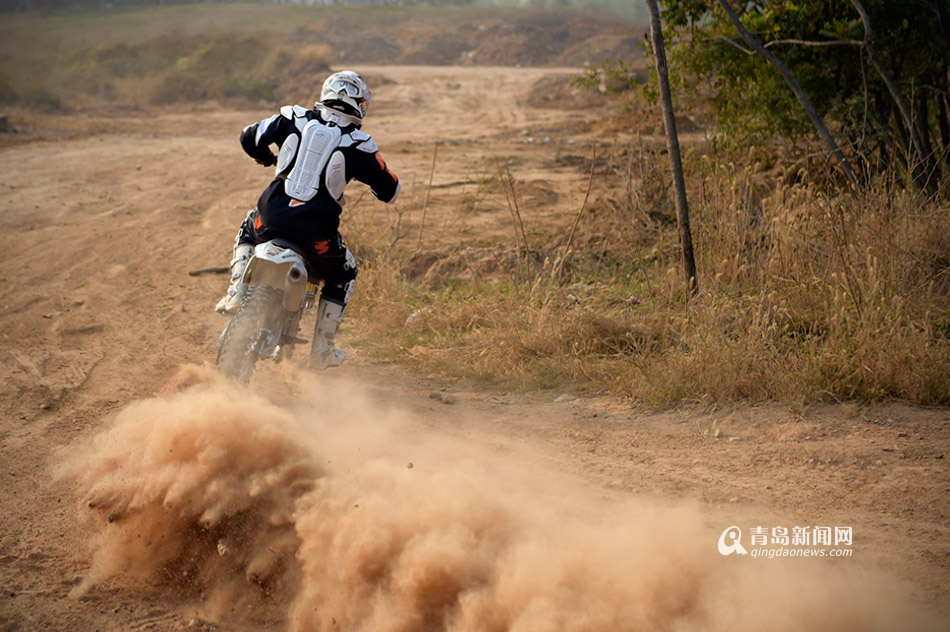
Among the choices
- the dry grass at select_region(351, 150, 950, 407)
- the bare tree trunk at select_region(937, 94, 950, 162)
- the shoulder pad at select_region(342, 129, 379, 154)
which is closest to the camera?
the shoulder pad at select_region(342, 129, 379, 154)

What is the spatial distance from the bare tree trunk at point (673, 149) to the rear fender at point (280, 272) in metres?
2.82

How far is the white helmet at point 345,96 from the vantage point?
14.9ft

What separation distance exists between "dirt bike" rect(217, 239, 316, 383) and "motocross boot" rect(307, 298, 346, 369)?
65 cm

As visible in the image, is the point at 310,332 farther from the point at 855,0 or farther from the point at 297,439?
the point at 855,0

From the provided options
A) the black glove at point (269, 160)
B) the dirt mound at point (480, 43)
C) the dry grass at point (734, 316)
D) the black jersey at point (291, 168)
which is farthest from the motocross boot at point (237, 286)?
the dirt mound at point (480, 43)

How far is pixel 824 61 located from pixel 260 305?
5956 mm

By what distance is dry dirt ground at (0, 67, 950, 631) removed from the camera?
3.03m

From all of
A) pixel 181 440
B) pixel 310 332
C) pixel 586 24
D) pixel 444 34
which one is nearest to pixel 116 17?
pixel 444 34

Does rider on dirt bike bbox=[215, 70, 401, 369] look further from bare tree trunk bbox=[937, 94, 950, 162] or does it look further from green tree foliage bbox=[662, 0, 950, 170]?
bare tree trunk bbox=[937, 94, 950, 162]

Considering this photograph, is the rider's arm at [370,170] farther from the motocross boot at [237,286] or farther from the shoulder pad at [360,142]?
the motocross boot at [237,286]

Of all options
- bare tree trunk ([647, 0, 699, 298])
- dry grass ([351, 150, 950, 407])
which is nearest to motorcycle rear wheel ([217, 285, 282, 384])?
dry grass ([351, 150, 950, 407])

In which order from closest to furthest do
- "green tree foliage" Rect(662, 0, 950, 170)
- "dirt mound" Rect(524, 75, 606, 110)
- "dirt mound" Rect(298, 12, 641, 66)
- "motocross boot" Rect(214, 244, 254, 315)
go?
"motocross boot" Rect(214, 244, 254, 315) → "green tree foliage" Rect(662, 0, 950, 170) → "dirt mound" Rect(524, 75, 606, 110) → "dirt mound" Rect(298, 12, 641, 66)

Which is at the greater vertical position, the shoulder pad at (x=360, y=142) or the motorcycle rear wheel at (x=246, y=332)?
the shoulder pad at (x=360, y=142)

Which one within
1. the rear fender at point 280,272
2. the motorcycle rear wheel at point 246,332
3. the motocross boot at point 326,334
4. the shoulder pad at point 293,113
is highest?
the shoulder pad at point 293,113
